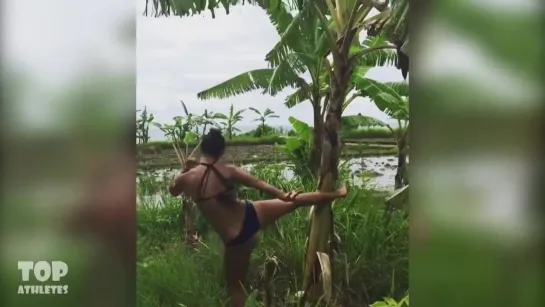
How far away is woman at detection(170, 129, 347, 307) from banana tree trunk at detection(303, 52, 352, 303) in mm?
60

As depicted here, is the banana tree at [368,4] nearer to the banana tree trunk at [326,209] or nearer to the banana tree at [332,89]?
the banana tree at [332,89]

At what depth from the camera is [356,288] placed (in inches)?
104

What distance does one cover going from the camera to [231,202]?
2.63 meters

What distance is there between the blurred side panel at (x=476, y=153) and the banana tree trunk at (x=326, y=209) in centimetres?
31

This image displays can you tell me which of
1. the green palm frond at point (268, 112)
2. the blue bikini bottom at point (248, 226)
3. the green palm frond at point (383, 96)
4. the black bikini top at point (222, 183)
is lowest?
the blue bikini bottom at point (248, 226)

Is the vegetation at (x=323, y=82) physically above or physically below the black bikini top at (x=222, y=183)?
above

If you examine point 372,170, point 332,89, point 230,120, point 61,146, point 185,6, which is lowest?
point 372,170

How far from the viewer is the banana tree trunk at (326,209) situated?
2631 mm

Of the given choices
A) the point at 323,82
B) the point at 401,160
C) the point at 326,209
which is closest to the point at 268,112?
the point at 323,82

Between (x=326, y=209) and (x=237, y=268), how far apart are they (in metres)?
0.44

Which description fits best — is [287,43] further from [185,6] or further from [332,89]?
[185,6]

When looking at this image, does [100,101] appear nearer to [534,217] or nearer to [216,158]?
[216,158]

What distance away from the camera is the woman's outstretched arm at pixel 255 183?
2.63 m

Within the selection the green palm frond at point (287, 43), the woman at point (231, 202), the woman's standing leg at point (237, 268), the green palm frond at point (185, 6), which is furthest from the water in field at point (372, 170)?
the green palm frond at point (185, 6)
